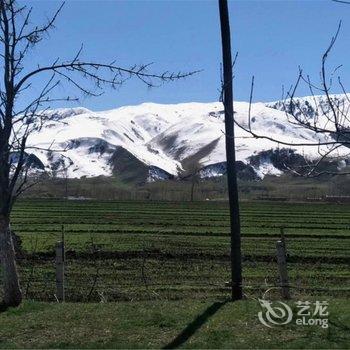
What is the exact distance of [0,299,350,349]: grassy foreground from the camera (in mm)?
7934

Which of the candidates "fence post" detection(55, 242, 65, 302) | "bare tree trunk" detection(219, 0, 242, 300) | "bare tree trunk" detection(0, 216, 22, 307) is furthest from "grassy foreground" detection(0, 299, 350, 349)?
"fence post" detection(55, 242, 65, 302)

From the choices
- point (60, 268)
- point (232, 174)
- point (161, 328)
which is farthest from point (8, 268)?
point (232, 174)

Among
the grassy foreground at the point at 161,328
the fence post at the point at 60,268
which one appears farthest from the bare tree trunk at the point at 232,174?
the fence post at the point at 60,268

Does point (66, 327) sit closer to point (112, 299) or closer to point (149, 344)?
point (149, 344)

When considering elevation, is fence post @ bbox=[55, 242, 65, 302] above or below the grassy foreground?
above

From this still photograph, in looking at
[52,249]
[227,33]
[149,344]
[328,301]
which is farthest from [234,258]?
[52,249]

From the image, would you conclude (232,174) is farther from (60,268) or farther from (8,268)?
(8,268)

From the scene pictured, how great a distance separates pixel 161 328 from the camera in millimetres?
8727

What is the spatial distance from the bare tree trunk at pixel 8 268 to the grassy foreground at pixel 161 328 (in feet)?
0.92

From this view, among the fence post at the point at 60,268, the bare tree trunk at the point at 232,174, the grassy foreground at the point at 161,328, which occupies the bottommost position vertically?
the grassy foreground at the point at 161,328

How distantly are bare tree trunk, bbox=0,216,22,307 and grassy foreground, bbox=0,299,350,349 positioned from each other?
11.0 inches

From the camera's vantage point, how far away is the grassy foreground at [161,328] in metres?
7.93

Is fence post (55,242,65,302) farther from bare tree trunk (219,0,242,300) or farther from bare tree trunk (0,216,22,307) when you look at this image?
bare tree trunk (219,0,242,300)

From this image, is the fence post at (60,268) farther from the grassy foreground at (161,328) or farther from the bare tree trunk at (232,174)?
the bare tree trunk at (232,174)
